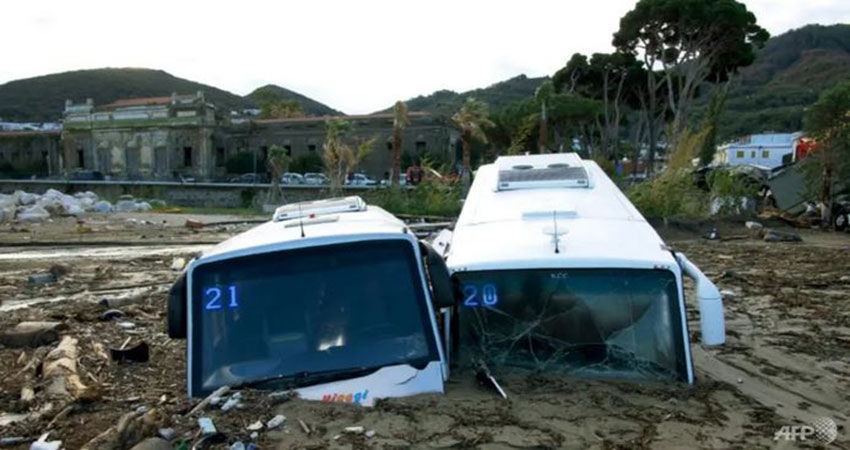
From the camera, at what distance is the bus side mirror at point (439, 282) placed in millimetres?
5250

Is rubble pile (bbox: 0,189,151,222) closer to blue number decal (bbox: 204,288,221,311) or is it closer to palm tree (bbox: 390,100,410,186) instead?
palm tree (bbox: 390,100,410,186)

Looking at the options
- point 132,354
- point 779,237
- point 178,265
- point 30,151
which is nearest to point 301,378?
point 132,354

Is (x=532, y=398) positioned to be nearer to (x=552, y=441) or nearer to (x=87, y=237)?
(x=552, y=441)

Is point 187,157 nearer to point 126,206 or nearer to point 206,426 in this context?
point 126,206

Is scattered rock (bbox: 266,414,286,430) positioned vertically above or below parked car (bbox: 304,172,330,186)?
below

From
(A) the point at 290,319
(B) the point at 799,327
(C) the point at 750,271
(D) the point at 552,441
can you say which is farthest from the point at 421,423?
(C) the point at 750,271

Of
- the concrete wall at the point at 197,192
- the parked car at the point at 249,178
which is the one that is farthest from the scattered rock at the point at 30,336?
the parked car at the point at 249,178

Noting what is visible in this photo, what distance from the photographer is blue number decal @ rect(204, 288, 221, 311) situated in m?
5.13

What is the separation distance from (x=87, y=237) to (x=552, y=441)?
2255 cm

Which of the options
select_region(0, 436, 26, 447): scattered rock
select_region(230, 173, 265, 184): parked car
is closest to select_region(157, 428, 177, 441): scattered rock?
select_region(0, 436, 26, 447): scattered rock

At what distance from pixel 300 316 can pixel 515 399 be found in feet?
5.31

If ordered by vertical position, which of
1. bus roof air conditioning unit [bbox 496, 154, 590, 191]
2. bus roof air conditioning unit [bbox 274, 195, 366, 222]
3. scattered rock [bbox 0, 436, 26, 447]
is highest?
Answer: bus roof air conditioning unit [bbox 496, 154, 590, 191]

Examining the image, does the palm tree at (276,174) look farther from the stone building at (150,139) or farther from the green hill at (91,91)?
the green hill at (91,91)

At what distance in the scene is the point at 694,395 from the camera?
5398mm
